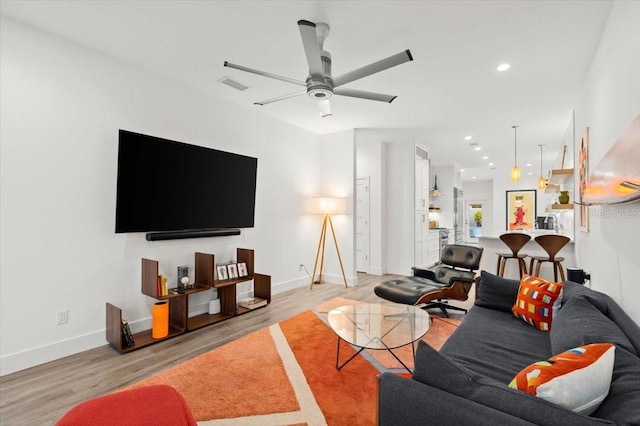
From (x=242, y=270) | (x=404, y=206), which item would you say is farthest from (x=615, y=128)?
(x=404, y=206)

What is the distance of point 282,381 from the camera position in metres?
2.38

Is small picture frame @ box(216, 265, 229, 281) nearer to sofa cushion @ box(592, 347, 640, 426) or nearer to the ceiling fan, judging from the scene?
the ceiling fan

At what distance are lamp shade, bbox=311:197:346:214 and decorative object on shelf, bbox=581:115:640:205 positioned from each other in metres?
3.59

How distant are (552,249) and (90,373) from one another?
532 cm

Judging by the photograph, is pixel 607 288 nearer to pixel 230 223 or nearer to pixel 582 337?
pixel 582 337

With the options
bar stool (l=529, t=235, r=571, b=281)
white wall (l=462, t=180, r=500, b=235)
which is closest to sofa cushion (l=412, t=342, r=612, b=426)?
bar stool (l=529, t=235, r=571, b=281)

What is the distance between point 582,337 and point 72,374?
136 inches

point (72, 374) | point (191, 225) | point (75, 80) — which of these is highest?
point (75, 80)

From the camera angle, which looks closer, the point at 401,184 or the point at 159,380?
the point at 159,380

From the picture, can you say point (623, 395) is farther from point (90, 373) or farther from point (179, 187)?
point (179, 187)

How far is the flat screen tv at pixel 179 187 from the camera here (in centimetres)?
312

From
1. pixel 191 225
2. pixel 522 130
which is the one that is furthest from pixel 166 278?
pixel 522 130

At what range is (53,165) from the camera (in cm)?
276

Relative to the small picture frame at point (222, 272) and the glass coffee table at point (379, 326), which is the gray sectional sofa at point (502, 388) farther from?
the small picture frame at point (222, 272)
